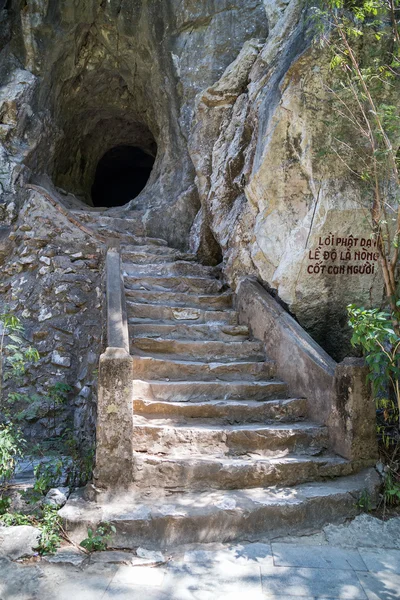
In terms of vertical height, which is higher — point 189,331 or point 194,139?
point 194,139

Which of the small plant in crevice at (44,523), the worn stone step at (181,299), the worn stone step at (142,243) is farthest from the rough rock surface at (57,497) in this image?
the worn stone step at (142,243)

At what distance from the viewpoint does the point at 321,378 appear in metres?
4.23

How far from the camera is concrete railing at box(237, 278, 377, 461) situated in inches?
151

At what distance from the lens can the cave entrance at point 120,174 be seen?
14.3 metres

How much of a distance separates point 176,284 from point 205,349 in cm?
169

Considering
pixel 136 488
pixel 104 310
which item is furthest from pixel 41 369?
pixel 136 488

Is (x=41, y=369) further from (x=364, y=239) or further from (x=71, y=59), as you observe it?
(x=71, y=59)

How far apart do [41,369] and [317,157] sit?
4.99 m

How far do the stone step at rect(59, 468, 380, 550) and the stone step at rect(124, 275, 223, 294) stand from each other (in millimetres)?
3258

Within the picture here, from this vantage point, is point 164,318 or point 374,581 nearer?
point 374,581

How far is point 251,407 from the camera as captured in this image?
13.9ft

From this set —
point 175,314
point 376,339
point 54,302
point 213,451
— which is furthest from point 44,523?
point 54,302

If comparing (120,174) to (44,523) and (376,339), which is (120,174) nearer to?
(376,339)

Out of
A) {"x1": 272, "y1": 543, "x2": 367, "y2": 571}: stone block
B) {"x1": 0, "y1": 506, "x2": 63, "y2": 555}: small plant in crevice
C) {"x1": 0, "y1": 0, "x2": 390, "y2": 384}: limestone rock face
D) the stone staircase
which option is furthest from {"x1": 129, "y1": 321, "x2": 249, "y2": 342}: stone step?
{"x1": 272, "y1": 543, "x2": 367, "y2": 571}: stone block
